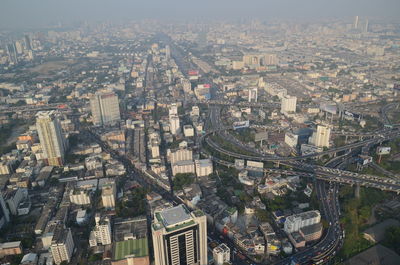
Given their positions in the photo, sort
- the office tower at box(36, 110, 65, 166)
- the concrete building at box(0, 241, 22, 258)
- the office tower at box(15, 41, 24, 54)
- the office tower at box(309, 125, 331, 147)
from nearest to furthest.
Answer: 1. the concrete building at box(0, 241, 22, 258)
2. the office tower at box(36, 110, 65, 166)
3. the office tower at box(309, 125, 331, 147)
4. the office tower at box(15, 41, 24, 54)

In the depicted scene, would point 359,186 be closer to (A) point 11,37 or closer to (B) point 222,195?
(B) point 222,195

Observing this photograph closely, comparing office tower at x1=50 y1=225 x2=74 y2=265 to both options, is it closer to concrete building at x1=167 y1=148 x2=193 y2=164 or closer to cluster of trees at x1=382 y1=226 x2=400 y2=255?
concrete building at x1=167 y1=148 x2=193 y2=164

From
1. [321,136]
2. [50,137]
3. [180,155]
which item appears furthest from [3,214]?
[321,136]

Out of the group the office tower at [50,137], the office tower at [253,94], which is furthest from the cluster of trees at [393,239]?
the office tower at [253,94]

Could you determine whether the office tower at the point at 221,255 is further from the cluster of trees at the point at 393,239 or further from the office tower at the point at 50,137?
the office tower at the point at 50,137

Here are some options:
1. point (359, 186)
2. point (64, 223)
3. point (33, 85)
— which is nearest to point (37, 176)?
point (64, 223)

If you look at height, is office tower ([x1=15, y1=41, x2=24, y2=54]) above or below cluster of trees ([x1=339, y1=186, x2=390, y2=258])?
above

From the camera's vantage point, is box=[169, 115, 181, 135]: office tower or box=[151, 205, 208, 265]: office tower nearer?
box=[151, 205, 208, 265]: office tower

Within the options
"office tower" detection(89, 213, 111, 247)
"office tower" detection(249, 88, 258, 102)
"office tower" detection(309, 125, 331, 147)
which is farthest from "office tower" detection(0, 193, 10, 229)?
"office tower" detection(249, 88, 258, 102)
